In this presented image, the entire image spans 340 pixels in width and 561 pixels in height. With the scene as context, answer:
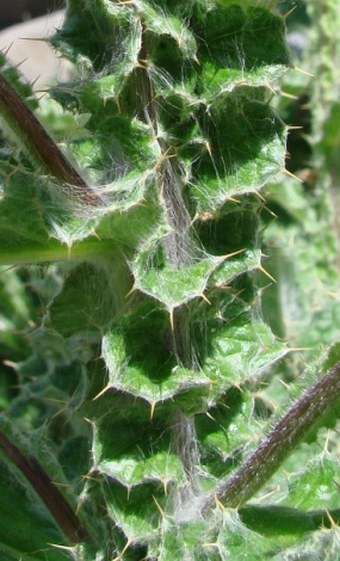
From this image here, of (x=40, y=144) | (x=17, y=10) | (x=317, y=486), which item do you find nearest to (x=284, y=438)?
(x=317, y=486)

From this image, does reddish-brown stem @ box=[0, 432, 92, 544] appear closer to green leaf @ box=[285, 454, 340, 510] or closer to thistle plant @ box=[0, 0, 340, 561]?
thistle plant @ box=[0, 0, 340, 561]

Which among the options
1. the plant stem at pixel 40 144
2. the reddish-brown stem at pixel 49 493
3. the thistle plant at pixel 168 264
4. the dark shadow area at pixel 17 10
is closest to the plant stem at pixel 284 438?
the thistle plant at pixel 168 264

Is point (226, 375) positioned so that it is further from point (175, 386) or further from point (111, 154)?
point (111, 154)

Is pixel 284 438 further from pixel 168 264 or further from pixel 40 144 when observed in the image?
pixel 40 144

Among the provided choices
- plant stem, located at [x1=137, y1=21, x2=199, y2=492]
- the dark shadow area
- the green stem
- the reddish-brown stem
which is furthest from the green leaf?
the dark shadow area

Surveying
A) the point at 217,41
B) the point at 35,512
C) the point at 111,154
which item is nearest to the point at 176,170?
the point at 111,154

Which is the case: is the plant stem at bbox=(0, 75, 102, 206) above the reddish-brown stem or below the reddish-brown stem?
above

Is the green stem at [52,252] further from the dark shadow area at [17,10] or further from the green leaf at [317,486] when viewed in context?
the dark shadow area at [17,10]
